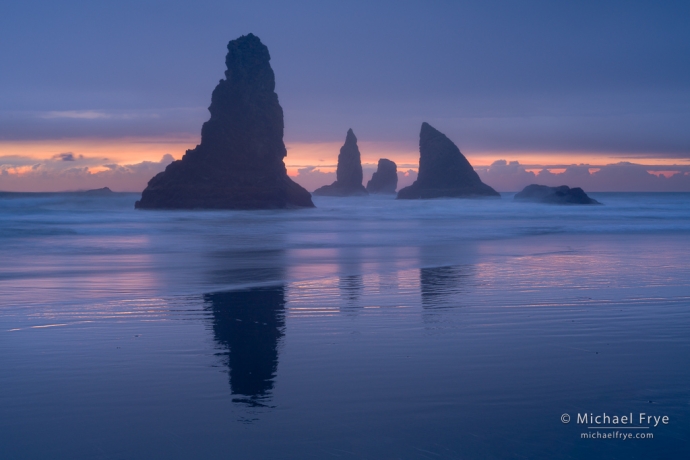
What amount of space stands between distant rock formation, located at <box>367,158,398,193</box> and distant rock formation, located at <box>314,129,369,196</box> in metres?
17.6

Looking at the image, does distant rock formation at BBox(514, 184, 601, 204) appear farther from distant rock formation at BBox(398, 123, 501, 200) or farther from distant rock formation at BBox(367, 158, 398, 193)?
distant rock formation at BBox(367, 158, 398, 193)

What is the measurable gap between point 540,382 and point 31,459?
362 centimetres

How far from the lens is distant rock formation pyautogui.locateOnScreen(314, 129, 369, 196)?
129 m

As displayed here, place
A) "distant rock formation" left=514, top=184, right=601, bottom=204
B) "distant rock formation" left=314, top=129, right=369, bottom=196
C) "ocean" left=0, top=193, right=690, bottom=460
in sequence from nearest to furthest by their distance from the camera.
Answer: "ocean" left=0, top=193, right=690, bottom=460 < "distant rock formation" left=514, top=184, right=601, bottom=204 < "distant rock formation" left=314, top=129, right=369, bottom=196

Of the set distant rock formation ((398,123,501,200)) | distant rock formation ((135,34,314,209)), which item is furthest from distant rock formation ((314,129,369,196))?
distant rock formation ((135,34,314,209))

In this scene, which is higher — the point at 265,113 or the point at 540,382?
the point at 265,113

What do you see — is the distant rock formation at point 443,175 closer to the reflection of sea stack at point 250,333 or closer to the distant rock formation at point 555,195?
the distant rock formation at point 555,195

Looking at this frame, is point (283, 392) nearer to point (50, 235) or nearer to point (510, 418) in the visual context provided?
point (510, 418)

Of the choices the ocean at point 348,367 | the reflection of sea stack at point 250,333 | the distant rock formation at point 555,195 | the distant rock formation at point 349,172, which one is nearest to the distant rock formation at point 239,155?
the distant rock formation at point 555,195

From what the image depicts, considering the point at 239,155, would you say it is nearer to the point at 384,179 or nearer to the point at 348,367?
the point at 348,367

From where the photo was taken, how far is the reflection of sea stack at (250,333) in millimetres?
4668

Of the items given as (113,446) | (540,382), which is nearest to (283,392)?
(113,446)

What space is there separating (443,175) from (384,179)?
4829 centimetres

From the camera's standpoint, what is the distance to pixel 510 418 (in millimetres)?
3941
